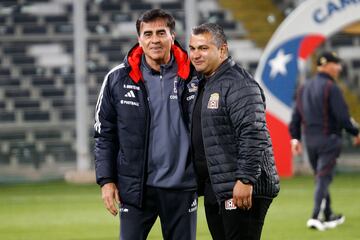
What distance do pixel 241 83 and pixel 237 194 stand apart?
587 mm

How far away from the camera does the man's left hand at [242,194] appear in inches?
225

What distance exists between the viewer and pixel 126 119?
240 inches

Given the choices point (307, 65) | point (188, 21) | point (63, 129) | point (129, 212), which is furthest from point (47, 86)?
point (129, 212)

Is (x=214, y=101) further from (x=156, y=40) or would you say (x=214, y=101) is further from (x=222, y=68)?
(x=156, y=40)

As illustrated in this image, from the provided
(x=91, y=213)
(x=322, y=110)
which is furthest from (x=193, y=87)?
(x=91, y=213)

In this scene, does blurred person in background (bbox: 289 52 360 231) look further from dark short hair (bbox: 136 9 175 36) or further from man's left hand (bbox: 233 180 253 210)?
man's left hand (bbox: 233 180 253 210)

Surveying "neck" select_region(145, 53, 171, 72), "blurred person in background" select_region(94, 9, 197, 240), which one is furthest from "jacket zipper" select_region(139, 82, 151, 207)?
"neck" select_region(145, 53, 171, 72)

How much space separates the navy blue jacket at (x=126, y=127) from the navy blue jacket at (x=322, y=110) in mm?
4790

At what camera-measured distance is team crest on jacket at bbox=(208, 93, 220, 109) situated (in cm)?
580

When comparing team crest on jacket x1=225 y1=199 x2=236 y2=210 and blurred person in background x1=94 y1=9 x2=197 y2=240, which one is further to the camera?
blurred person in background x1=94 y1=9 x2=197 y2=240

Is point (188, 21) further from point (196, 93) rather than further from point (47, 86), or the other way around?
point (196, 93)

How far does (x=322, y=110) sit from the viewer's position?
10906mm

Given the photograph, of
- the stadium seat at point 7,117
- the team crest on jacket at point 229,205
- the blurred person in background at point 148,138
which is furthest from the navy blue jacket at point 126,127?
the stadium seat at point 7,117

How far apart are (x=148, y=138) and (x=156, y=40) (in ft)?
1.80
